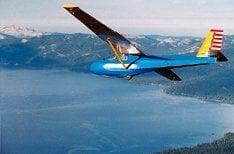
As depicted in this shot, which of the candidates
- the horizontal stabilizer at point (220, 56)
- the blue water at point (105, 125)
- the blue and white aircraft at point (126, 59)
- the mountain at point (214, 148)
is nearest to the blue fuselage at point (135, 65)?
the blue and white aircraft at point (126, 59)

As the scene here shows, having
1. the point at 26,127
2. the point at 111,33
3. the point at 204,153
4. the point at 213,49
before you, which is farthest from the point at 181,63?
the point at 26,127

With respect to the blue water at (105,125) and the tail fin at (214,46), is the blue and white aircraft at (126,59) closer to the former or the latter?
the tail fin at (214,46)

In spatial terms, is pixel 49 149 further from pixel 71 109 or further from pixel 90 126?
pixel 71 109

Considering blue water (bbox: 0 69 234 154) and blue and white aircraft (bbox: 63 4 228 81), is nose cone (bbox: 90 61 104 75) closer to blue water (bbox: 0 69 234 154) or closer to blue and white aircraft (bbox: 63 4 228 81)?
blue and white aircraft (bbox: 63 4 228 81)

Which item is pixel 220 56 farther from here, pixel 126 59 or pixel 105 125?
pixel 105 125


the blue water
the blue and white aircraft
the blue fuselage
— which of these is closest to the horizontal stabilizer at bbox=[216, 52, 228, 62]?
the blue and white aircraft

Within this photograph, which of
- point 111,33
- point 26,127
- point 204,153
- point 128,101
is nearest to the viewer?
point 111,33
